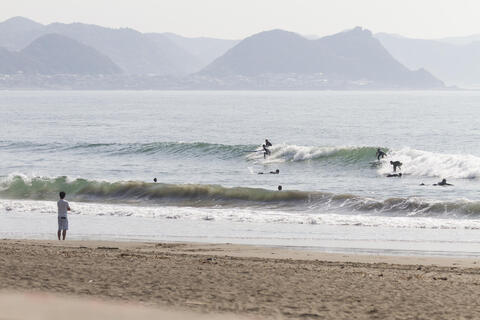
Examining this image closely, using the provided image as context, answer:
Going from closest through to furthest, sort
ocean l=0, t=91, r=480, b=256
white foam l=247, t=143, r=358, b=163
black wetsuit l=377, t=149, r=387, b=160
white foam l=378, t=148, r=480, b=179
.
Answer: ocean l=0, t=91, r=480, b=256, white foam l=378, t=148, r=480, b=179, black wetsuit l=377, t=149, r=387, b=160, white foam l=247, t=143, r=358, b=163

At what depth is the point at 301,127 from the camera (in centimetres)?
8831

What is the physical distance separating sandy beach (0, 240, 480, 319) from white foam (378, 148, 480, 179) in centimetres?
2404

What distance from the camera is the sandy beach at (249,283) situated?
35.8 feet

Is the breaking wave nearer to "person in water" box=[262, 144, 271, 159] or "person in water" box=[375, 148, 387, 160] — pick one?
"person in water" box=[375, 148, 387, 160]

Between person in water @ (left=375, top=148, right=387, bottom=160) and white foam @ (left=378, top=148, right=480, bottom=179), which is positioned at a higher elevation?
person in water @ (left=375, top=148, right=387, bottom=160)

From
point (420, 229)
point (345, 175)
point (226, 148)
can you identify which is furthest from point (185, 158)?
point (420, 229)

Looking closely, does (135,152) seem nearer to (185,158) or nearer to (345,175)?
(185,158)

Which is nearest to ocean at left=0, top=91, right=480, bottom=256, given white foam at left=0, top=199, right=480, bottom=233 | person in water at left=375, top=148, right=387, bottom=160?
white foam at left=0, top=199, right=480, bottom=233

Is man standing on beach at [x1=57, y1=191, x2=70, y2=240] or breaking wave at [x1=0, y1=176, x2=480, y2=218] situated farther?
breaking wave at [x1=0, y1=176, x2=480, y2=218]

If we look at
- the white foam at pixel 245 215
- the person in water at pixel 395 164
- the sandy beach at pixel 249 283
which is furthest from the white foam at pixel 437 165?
the sandy beach at pixel 249 283

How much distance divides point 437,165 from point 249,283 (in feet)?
104

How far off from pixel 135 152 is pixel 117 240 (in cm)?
3574

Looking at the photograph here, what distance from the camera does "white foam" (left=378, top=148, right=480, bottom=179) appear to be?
40344 millimetres

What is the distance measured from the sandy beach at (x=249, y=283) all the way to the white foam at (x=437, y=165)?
24035 millimetres
